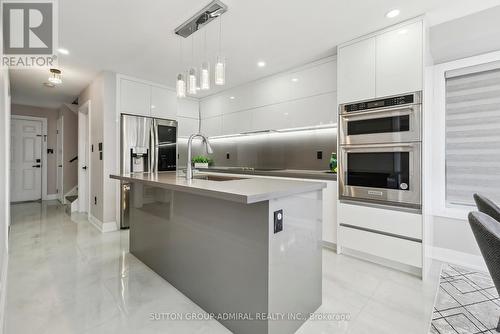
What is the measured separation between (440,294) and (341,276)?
77 cm

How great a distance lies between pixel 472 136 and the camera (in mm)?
2607

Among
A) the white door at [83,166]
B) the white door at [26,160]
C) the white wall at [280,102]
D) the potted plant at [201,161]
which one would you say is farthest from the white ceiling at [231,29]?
the white door at [26,160]

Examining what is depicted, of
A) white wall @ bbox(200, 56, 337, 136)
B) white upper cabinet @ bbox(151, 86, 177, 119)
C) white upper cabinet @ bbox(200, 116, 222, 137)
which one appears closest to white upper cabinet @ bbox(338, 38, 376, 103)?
white wall @ bbox(200, 56, 337, 136)

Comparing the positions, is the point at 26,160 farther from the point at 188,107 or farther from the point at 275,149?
the point at 275,149

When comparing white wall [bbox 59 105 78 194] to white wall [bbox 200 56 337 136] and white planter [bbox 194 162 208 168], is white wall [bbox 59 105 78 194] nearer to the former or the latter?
white planter [bbox 194 162 208 168]

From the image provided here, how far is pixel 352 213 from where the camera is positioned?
2635 mm

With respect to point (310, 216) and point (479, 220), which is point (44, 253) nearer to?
point (310, 216)

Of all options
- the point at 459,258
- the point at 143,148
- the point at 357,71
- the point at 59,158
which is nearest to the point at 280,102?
the point at 357,71

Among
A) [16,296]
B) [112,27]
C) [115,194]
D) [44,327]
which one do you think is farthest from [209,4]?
[115,194]

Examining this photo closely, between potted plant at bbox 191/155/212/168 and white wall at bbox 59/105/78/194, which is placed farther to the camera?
white wall at bbox 59/105/78/194

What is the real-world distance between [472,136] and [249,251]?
2.88 metres

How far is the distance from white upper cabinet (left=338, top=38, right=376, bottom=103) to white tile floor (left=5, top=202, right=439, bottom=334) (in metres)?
1.85

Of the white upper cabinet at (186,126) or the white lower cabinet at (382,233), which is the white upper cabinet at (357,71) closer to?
the white lower cabinet at (382,233)

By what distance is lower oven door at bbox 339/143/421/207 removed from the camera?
2242 mm
